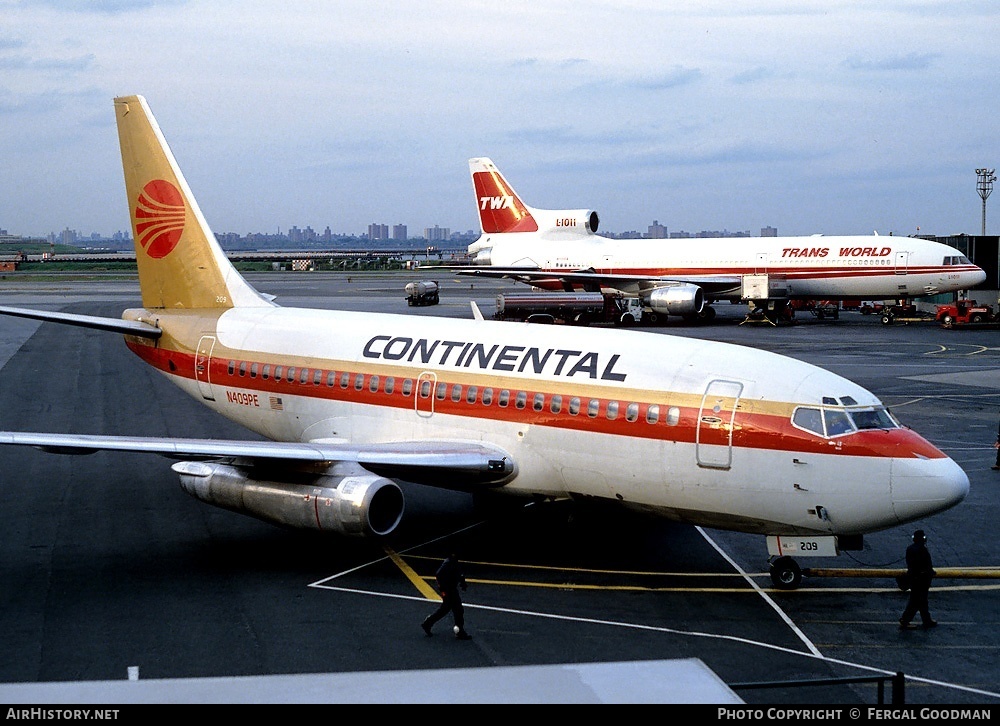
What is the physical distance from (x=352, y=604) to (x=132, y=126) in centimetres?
1798

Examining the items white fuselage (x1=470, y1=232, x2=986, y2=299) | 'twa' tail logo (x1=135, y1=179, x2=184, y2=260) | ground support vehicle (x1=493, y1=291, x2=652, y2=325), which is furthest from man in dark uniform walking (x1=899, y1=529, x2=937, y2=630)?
white fuselage (x1=470, y1=232, x2=986, y2=299)

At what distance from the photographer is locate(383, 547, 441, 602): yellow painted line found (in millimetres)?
19547

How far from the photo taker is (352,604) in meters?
19.0

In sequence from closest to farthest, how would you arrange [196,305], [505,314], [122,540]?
[122,540] → [196,305] → [505,314]

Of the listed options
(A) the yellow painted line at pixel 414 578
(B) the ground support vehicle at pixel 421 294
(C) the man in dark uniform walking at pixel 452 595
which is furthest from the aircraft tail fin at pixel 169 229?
(B) the ground support vehicle at pixel 421 294

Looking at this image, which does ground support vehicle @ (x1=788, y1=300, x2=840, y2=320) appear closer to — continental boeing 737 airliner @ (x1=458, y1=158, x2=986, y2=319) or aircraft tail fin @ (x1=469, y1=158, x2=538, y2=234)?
continental boeing 737 airliner @ (x1=458, y1=158, x2=986, y2=319)

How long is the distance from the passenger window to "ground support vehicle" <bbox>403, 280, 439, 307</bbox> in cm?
7433

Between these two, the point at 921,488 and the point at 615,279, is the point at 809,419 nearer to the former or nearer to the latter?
the point at 921,488

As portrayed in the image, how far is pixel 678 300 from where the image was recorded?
69938mm

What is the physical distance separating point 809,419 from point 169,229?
65.9 feet

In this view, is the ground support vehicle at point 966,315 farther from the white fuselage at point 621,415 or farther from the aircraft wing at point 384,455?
the aircraft wing at point 384,455

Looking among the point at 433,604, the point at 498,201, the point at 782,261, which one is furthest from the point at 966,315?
the point at 433,604
